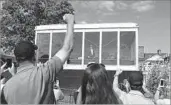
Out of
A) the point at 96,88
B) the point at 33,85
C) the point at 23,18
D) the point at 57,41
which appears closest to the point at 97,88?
the point at 96,88

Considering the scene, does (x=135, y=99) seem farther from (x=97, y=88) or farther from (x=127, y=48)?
(x=127, y=48)

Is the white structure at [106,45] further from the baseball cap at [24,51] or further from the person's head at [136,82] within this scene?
the baseball cap at [24,51]

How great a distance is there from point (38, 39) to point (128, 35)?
290 centimetres

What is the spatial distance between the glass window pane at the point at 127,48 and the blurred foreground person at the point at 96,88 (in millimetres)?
4580

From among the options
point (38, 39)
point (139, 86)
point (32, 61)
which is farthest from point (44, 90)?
point (38, 39)

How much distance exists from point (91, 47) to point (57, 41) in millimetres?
1120

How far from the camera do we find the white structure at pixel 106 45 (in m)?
6.46

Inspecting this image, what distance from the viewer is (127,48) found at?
6.61 meters

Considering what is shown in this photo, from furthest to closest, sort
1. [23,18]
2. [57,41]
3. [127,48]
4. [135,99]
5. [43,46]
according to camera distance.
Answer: [23,18] < [43,46] < [57,41] < [127,48] < [135,99]

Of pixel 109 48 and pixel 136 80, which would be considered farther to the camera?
pixel 109 48

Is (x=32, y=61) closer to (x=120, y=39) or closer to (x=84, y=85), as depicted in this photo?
(x=84, y=85)

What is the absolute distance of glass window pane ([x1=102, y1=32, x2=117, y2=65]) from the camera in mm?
6539

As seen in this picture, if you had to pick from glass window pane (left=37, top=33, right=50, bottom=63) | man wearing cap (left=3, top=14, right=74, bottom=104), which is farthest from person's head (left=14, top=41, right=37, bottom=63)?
Result: glass window pane (left=37, top=33, right=50, bottom=63)

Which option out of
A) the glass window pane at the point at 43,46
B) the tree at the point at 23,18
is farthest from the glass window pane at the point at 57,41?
the tree at the point at 23,18
